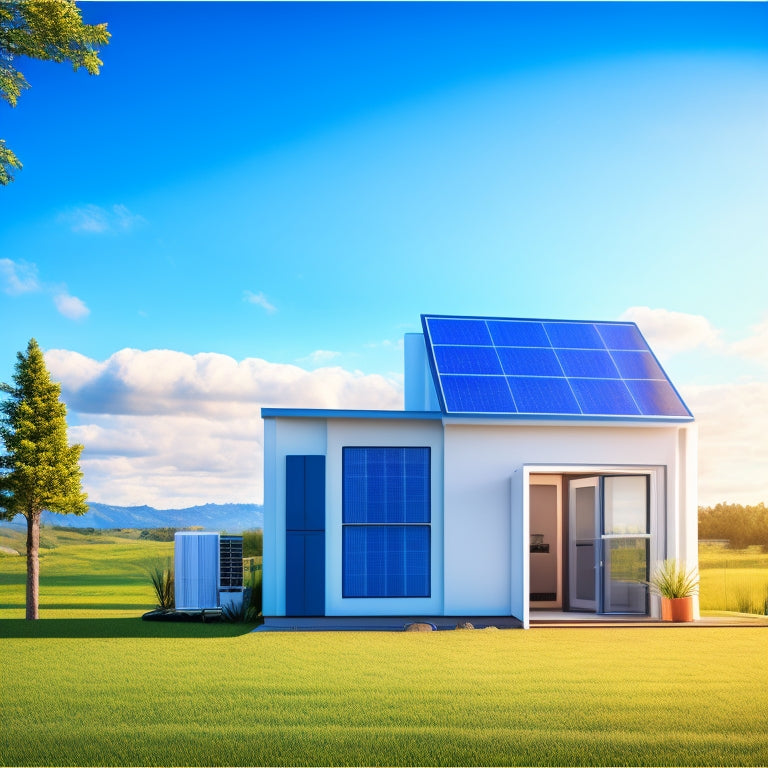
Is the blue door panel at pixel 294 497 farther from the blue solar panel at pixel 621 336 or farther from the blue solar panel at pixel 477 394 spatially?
the blue solar panel at pixel 621 336

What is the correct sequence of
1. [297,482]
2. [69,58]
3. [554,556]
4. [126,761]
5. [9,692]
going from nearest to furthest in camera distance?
[126,761] → [9,692] → [69,58] → [297,482] → [554,556]

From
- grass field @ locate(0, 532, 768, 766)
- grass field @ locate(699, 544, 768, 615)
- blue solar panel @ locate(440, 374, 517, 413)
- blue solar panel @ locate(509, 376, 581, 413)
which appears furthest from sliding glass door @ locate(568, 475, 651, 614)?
blue solar panel @ locate(440, 374, 517, 413)

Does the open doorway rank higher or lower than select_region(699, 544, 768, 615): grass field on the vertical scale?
higher

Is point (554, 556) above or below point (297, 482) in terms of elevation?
below

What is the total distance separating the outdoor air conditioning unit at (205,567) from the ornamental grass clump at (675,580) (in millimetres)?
7643

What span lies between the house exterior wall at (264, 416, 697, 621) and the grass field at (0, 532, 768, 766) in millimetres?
1342

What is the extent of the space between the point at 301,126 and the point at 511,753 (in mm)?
16035

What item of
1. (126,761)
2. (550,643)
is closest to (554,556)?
(550,643)

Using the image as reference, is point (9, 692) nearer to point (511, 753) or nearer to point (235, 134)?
point (511, 753)

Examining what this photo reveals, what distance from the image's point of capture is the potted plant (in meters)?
14.9

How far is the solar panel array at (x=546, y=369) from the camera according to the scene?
15.5 metres

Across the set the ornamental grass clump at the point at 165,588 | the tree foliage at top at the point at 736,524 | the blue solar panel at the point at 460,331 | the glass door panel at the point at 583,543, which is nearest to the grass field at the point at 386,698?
the glass door panel at the point at 583,543

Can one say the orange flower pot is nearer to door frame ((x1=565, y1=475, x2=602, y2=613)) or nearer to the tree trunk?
door frame ((x1=565, y1=475, x2=602, y2=613))

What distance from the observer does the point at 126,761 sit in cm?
612
